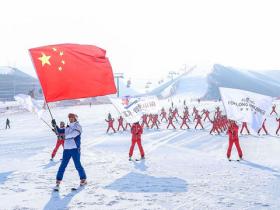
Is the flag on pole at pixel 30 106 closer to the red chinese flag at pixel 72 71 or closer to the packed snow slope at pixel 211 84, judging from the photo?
the red chinese flag at pixel 72 71

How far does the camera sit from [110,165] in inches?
520

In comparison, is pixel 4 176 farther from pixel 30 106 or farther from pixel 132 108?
pixel 132 108

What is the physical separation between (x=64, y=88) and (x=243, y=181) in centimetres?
464

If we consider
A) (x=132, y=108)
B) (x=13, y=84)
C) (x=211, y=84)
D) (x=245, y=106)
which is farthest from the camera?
A: (x=211, y=84)

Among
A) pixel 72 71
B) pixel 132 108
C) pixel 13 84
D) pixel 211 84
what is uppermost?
pixel 211 84

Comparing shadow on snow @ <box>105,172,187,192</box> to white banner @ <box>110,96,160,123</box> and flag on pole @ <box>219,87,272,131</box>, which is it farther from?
flag on pole @ <box>219,87,272,131</box>

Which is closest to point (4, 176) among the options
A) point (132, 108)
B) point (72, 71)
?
point (72, 71)

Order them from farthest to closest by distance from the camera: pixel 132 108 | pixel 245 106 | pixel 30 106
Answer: pixel 132 108 → pixel 245 106 → pixel 30 106

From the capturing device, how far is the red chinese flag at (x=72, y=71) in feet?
32.3

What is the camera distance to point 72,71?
10.3m

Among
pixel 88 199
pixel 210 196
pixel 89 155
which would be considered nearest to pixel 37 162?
pixel 89 155

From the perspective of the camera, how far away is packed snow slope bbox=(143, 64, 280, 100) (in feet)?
436

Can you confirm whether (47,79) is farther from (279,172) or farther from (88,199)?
(279,172)

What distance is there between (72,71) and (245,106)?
18.5 feet
